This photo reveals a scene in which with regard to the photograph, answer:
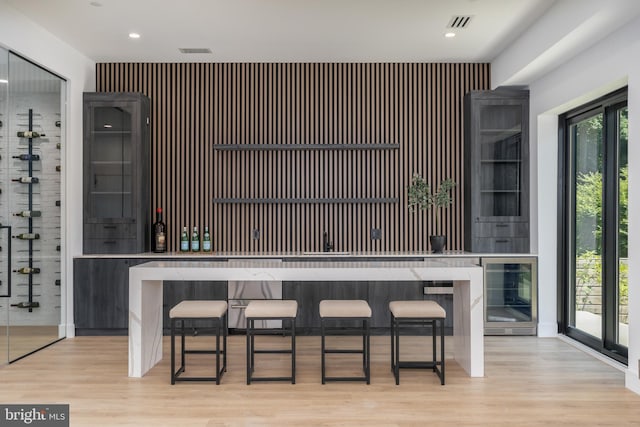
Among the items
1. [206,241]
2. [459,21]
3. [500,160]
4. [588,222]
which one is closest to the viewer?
[459,21]

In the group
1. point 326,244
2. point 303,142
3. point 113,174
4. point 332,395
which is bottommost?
point 332,395

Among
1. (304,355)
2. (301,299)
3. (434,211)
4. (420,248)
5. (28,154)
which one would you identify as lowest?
(304,355)

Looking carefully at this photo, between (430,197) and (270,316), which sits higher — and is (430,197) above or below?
above

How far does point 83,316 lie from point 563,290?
477 cm

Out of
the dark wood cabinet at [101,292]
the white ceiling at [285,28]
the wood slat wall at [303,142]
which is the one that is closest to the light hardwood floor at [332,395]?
the dark wood cabinet at [101,292]

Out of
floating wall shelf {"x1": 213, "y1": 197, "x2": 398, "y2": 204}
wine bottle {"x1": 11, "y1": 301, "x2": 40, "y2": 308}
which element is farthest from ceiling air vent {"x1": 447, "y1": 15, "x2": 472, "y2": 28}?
Answer: wine bottle {"x1": 11, "y1": 301, "x2": 40, "y2": 308}

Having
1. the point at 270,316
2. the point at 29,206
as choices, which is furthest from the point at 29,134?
the point at 270,316

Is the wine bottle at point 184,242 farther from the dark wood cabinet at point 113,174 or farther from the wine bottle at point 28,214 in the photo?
the wine bottle at point 28,214

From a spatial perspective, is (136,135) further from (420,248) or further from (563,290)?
(563,290)

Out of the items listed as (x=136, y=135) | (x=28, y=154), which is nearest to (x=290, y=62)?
(x=136, y=135)

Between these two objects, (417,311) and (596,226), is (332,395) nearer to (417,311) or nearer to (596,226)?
(417,311)

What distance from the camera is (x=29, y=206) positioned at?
14.6 ft

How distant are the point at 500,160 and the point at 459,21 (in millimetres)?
1592

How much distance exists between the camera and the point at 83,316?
A: 5.07 meters
